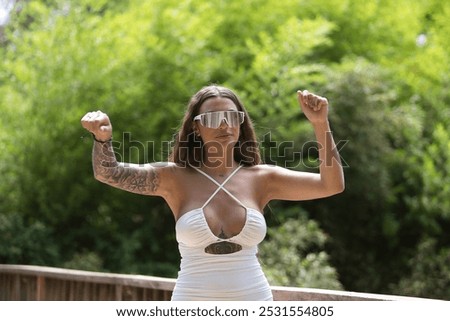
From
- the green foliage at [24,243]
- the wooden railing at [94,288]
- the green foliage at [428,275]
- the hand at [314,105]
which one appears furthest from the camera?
the green foliage at [428,275]

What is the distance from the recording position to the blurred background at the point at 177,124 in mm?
7324

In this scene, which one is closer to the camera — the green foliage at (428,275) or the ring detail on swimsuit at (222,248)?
the ring detail on swimsuit at (222,248)

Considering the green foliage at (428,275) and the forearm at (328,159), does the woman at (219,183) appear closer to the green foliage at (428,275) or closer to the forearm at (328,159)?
the forearm at (328,159)

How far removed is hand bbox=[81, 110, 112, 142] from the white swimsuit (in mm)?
318

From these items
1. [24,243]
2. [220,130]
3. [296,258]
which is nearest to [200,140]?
[220,130]

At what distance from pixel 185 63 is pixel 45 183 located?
1835 millimetres

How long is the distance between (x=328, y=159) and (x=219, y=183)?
0.32 m

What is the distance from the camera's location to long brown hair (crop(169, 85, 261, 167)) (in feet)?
7.34

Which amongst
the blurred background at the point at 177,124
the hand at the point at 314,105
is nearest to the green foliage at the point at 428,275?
the blurred background at the point at 177,124

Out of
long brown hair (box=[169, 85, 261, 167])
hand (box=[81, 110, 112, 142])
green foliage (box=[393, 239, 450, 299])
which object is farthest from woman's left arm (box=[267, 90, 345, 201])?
green foliage (box=[393, 239, 450, 299])

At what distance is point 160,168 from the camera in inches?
87.7

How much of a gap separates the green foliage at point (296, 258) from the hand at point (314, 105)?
13.8ft

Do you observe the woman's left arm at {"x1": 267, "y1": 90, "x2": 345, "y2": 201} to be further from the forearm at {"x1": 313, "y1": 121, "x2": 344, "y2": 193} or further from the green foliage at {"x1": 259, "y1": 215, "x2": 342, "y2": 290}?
the green foliage at {"x1": 259, "y1": 215, "x2": 342, "y2": 290}
